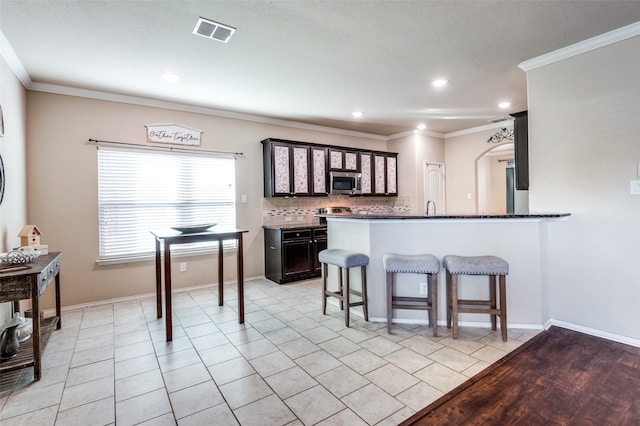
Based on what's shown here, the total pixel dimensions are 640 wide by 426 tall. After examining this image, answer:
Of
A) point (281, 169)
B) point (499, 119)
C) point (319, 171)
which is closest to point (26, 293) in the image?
point (281, 169)

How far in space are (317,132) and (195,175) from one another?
7.76 feet

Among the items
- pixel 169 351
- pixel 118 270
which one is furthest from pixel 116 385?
pixel 118 270

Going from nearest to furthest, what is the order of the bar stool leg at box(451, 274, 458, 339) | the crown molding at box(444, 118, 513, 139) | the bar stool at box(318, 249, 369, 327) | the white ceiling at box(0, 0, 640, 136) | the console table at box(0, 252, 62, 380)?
the console table at box(0, 252, 62, 380) < the white ceiling at box(0, 0, 640, 136) < the bar stool leg at box(451, 274, 458, 339) < the bar stool at box(318, 249, 369, 327) < the crown molding at box(444, 118, 513, 139)

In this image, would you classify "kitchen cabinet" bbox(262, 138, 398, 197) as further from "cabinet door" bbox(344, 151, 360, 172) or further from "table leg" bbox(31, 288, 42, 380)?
"table leg" bbox(31, 288, 42, 380)

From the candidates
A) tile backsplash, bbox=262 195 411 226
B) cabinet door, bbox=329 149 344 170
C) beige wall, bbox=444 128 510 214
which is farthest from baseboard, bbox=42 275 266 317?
beige wall, bbox=444 128 510 214

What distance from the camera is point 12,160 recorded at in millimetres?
2918

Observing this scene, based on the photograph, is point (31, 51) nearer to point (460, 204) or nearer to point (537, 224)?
point (537, 224)

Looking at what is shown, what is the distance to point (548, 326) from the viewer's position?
2.89 metres

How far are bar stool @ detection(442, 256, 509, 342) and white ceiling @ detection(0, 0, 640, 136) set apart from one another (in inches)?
76.3

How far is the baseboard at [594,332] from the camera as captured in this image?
254cm

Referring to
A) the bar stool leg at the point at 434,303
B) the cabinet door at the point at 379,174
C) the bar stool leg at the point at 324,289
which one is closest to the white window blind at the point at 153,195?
the bar stool leg at the point at 324,289

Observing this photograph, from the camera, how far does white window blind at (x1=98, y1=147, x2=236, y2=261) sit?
385 cm

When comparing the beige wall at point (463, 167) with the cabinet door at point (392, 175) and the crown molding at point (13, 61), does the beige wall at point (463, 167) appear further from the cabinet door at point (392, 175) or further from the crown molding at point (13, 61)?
the crown molding at point (13, 61)

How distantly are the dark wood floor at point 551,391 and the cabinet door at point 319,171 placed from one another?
11.9 feet
